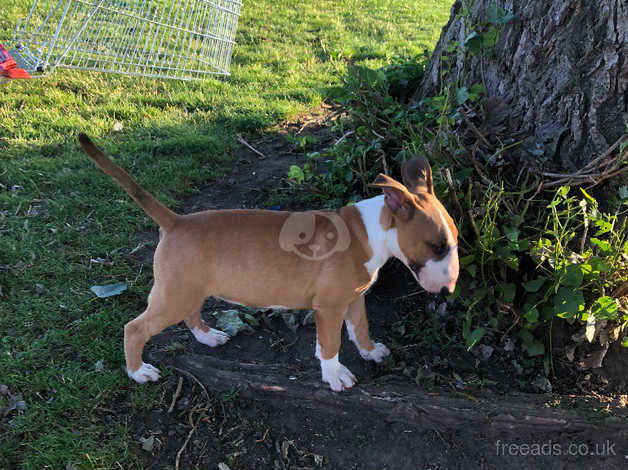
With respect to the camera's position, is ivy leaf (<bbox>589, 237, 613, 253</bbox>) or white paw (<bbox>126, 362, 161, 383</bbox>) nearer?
ivy leaf (<bbox>589, 237, 613, 253</bbox>)

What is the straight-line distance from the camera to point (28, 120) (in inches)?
240

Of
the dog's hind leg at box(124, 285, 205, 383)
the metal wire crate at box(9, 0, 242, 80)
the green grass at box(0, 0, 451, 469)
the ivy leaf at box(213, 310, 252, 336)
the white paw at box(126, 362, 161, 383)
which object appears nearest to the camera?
the dog's hind leg at box(124, 285, 205, 383)

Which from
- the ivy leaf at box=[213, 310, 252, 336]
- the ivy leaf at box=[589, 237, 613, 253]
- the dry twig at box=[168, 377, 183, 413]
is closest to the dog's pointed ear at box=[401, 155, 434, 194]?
the ivy leaf at box=[589, 237, 613, 253]

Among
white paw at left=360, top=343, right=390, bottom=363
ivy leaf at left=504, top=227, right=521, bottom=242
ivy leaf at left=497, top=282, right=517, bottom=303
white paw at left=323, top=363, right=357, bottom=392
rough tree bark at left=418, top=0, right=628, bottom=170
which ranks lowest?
white paw at left=323, top=363, right=357, bottom=392

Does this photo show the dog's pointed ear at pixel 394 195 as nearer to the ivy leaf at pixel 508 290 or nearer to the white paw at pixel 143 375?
the ivy leaf at pixel 508 290

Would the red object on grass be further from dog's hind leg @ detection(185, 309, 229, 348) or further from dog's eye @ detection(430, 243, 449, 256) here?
dog's eye @ detection(430, 243, 449, 256)

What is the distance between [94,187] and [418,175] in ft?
11.1

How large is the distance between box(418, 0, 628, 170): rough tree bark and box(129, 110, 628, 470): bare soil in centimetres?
130

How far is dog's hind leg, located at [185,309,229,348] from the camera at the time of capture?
352cm

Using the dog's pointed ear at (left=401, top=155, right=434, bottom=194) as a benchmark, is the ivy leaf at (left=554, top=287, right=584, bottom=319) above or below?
below

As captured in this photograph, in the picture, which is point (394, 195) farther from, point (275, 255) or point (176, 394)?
point (176, 394)

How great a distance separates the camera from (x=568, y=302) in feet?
9.34

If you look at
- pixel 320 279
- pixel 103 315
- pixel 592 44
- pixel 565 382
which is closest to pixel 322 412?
pixel 320 279

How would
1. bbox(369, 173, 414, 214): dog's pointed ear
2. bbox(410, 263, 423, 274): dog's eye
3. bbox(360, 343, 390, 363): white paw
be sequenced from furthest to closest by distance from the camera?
bbox(360, 343, 390, 363): white paw < bbox(410, 263, 423, 274): dog's eye < bbox(369, 173, 414, 214): dog's pointed ear
